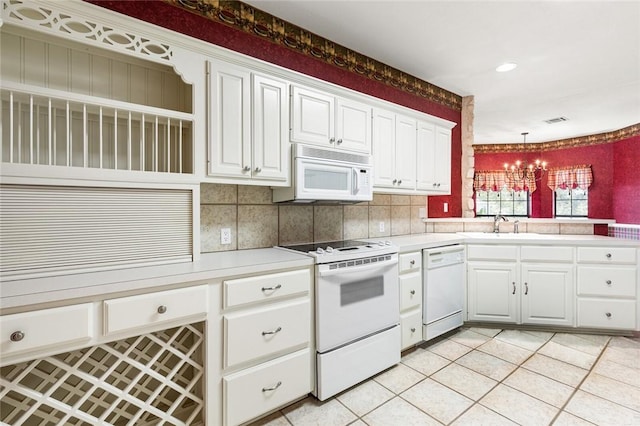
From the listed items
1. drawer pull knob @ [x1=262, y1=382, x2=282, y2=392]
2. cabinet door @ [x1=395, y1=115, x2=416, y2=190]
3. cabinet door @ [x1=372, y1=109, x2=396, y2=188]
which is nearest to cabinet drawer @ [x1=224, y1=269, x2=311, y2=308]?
drawer pull knob @ [x1=262, y1=382, x2=282, y2=392]

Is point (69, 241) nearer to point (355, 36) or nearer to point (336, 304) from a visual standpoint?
point (336, 304)

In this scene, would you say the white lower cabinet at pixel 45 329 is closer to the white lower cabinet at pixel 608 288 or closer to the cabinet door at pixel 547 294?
the cabinet door at pixel 547 294

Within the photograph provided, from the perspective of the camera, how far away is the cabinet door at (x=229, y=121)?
185 centimetres

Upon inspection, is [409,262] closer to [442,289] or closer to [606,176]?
[442,289]

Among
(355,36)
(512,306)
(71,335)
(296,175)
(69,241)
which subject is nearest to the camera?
(71,335)

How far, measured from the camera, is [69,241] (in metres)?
1.45

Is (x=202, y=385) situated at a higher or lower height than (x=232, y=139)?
lower

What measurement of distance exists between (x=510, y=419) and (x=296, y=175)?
1.97m

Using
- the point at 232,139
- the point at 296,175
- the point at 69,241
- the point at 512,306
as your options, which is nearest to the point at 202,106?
the point at 232,139

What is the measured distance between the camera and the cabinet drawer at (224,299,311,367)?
1.60 metres

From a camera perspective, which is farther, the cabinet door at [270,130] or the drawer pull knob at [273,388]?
the cabinet door at [270,130]

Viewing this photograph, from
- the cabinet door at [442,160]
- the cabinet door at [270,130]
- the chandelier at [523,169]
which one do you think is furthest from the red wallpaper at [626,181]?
the cabinet door at [270,130]

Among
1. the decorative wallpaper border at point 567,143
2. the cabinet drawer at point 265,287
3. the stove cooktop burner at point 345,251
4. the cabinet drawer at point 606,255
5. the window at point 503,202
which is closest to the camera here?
the cabinet drawer at point 265,287

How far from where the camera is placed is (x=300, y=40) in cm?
263
